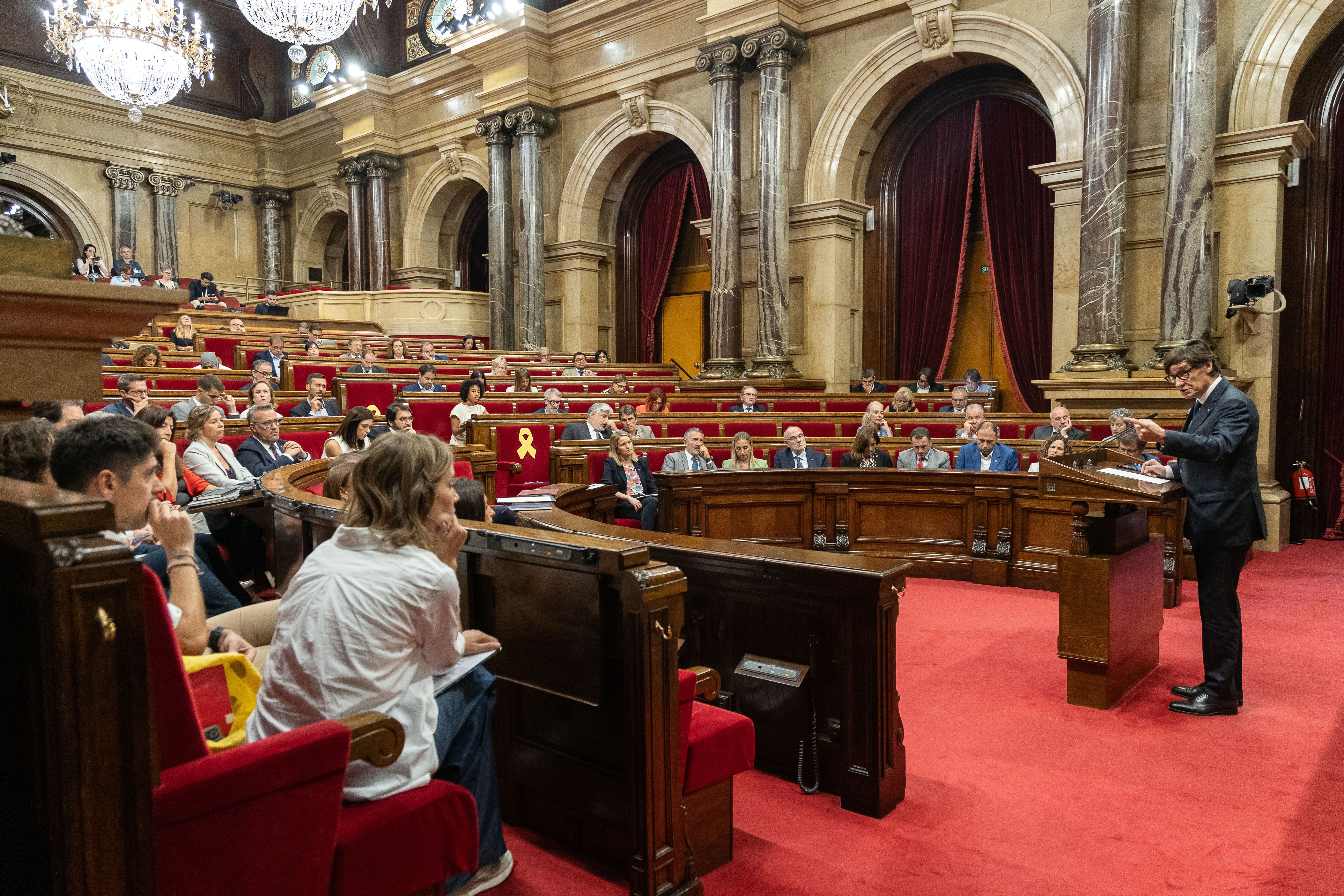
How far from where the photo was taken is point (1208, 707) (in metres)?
3.27

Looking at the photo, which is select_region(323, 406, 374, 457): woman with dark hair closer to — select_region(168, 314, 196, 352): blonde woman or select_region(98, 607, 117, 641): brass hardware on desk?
select_region(98, 607, 117, 641): brass hardware on desk

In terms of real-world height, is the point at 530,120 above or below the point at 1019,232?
above

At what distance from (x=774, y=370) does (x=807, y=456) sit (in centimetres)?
391

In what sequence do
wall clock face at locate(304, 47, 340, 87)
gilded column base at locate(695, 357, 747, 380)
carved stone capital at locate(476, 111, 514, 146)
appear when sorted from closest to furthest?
1. gilded column base at locate(695, 357, 747, 380)
2. carved stone capital at locate(476, 111, 514, 146)
3. wall clock face at locate(304, 47, 340, 87)

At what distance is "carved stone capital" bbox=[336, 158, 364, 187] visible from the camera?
1518 centimetres

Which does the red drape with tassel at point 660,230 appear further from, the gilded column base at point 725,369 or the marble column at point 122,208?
the marble column at point 122,208

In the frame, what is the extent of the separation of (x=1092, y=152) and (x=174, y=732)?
8347 millimetres

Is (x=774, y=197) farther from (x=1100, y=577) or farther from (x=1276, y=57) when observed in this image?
(x=1100, y=577)

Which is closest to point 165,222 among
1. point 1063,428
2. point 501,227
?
point 501,227

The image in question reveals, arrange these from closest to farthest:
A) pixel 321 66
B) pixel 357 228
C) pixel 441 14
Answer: pixel 441 14, pixel 357 228, pixel 321 66

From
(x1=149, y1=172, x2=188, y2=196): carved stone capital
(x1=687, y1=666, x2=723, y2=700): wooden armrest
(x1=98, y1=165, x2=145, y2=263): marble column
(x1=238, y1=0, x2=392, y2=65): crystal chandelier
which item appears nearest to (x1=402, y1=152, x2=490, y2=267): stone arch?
(x1=238, y1=0, x2=392, y2=65): crystal chandelier

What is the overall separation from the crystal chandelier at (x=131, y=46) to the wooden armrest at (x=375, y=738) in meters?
11.2

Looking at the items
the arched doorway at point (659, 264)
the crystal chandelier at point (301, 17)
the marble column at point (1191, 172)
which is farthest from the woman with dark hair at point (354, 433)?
the arched doorway at point (659, 264)

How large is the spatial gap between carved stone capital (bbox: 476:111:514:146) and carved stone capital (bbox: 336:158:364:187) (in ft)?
11.0
